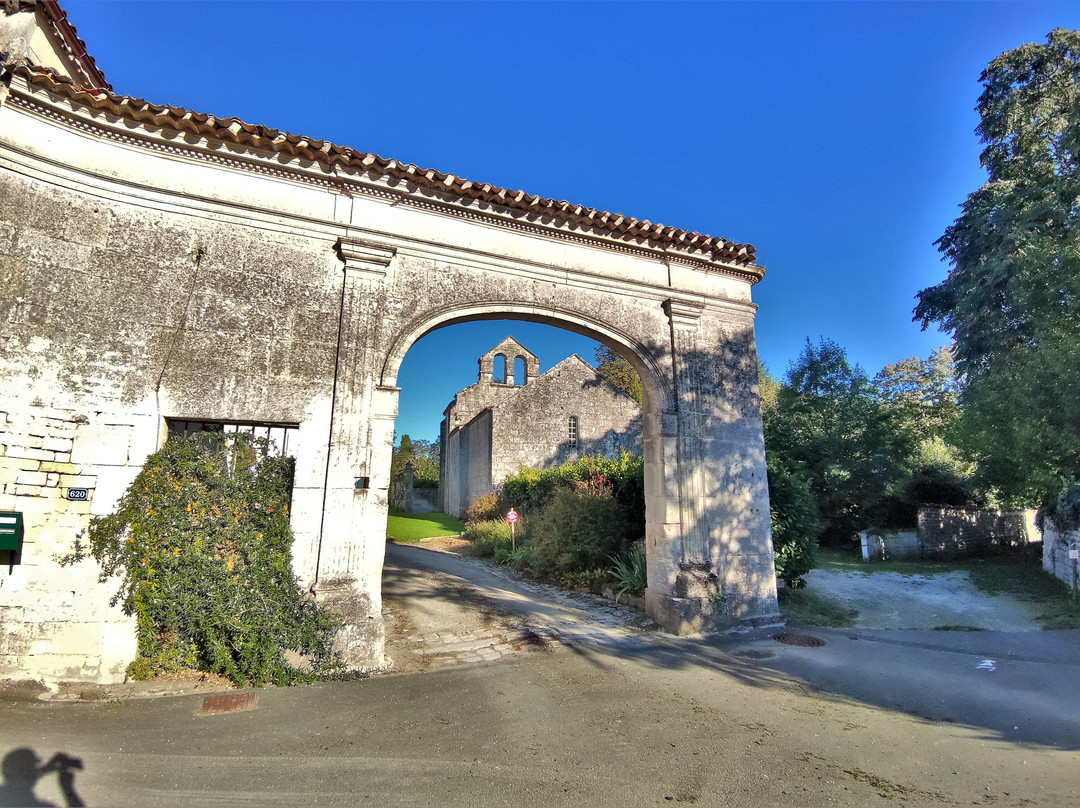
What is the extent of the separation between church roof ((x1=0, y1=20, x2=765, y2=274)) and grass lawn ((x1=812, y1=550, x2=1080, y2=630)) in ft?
24.9

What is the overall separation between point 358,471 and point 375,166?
3456 millimetres

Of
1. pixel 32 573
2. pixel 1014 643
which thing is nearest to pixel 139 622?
pixel 32 573

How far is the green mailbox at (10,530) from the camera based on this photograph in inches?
175

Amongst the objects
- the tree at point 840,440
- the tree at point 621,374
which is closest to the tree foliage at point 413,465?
the tree at point 621,374

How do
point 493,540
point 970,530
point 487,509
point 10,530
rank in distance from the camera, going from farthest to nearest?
point 487,509, point 970,530, point 493,540, point 10,530

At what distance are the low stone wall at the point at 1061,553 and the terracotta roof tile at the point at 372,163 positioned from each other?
902cm

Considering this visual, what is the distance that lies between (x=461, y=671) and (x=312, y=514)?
2.21 meters

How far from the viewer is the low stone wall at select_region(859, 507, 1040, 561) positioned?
1728cm

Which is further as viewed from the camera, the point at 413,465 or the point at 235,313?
the point at 413,465

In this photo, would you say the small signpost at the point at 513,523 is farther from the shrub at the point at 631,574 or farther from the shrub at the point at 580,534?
the shrub at the point at 631,574

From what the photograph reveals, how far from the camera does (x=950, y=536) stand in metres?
17.4

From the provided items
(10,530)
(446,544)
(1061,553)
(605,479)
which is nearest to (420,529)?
(446,544)

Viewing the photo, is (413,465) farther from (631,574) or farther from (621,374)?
(631,574)

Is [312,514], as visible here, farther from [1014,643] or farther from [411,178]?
[1014,643]
